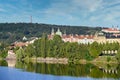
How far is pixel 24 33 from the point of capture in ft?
630

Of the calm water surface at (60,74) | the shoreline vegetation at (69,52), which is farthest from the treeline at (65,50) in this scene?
the calm water surface at (60,74)

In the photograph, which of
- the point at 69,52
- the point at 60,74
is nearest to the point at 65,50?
the point at 69,52

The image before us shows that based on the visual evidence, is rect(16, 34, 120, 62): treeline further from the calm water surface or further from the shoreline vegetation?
the calm water surface

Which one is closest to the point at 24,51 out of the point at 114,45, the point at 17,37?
the point at 114,45

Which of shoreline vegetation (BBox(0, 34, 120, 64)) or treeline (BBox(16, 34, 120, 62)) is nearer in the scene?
shoreline vegetation (BBox(0, 34, 120, 64))

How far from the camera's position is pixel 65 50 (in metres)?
82.2

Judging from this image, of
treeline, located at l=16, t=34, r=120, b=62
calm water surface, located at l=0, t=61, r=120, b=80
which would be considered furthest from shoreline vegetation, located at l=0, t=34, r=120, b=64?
calm water surface, located at l=0, t=61, r=120, b=80

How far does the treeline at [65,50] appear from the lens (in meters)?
77.9

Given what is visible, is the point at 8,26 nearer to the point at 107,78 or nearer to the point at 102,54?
the point at 102,54

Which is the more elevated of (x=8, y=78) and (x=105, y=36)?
(x=105, y=36)

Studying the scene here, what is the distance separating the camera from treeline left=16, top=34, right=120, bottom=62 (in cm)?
7794

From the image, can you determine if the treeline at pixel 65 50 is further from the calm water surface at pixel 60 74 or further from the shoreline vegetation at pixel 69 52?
the calm water surface at pixel 60 74

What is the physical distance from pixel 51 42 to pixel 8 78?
43378 millimetres

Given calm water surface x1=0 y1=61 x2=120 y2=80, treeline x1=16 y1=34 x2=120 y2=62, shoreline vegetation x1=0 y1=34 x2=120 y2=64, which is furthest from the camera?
treeline x1=16 y1=34 x2=120 y2=62
